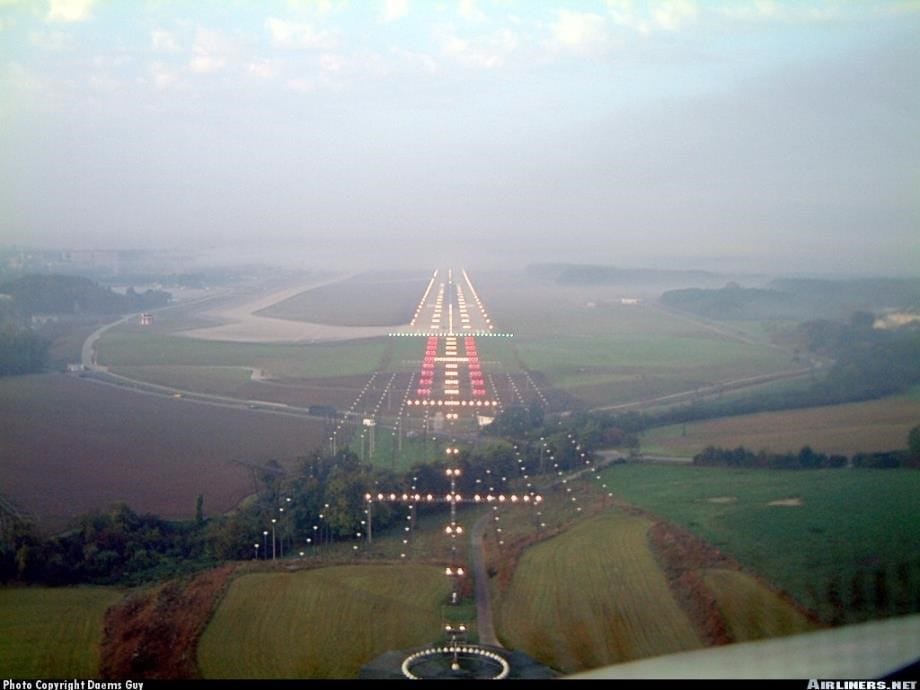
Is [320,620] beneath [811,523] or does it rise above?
beneath

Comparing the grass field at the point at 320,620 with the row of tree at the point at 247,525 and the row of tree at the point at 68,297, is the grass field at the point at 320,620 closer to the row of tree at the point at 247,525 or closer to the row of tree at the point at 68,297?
the row of tree at the point at 247,525

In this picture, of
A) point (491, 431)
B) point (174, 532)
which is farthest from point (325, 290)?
point (174, 532)

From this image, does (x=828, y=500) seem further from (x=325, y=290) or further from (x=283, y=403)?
→ (x=325, y=290)

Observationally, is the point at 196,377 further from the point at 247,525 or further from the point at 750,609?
the point at 750,609
